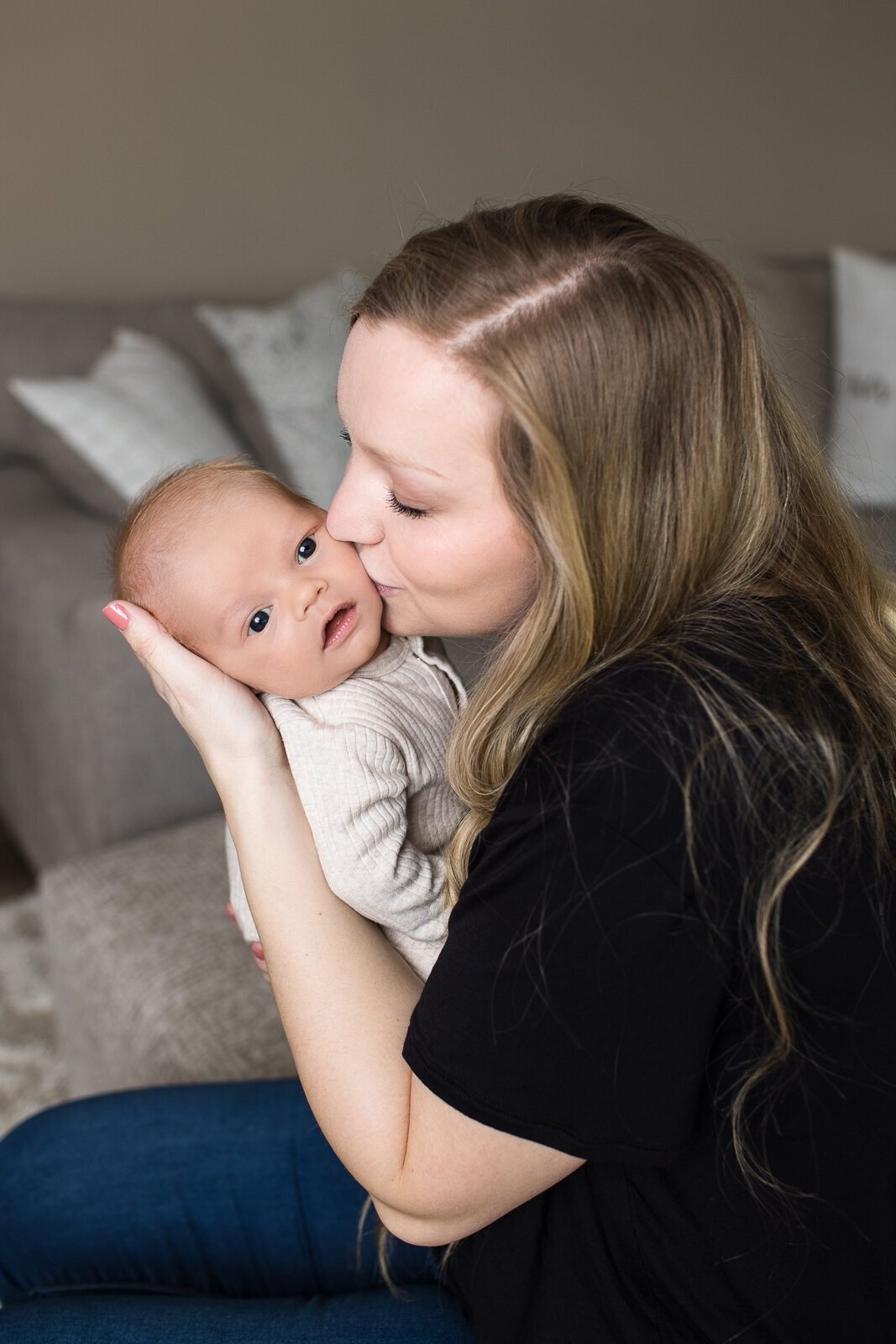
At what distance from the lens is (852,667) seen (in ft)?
2.26

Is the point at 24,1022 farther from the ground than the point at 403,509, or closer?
closer

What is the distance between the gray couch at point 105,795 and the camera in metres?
1.25

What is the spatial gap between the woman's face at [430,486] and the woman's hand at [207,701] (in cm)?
18

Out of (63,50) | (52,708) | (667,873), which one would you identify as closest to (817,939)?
(667,873)

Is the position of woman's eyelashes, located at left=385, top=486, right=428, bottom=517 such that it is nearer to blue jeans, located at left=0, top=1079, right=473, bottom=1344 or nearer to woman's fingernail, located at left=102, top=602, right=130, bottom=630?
woman's fingernail, located at left=102, top=602, right=130, bottom=630

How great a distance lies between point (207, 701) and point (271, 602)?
0.34 feet

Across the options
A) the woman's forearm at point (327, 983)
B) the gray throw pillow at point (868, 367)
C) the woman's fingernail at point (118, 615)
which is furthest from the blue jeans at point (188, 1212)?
the gray throw pillow at point (868, 367)

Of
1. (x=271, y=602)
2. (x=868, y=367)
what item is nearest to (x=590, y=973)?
(x=271, y=602)

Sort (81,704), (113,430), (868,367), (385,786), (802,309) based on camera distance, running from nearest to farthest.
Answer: (385,786) → (81,704) → (113,430) → (868,367) → (802,309)

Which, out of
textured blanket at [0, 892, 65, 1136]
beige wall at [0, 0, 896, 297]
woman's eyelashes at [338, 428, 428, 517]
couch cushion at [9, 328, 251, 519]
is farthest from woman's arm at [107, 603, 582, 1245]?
beige wall at [0, 0, 896, 297]

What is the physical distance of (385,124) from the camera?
318 centimetres

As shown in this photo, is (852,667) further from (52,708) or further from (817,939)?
(52,708)

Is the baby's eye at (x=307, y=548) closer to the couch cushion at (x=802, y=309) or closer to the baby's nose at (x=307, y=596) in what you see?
the baby's nose at (x=307, y=596)

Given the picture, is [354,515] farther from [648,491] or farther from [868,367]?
[868,367]
